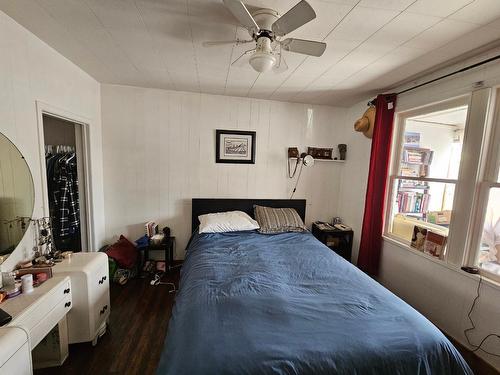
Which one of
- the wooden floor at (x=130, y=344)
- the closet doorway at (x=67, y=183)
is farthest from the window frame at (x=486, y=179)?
the closet doorway at (x=67, y=183)

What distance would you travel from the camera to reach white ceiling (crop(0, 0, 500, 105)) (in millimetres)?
1362

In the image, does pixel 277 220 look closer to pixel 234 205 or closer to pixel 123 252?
pixel 234 205

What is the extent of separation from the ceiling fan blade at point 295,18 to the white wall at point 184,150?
74.1 inches

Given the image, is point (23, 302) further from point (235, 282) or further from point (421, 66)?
point (421, 66)

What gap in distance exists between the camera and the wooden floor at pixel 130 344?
160 centimetres

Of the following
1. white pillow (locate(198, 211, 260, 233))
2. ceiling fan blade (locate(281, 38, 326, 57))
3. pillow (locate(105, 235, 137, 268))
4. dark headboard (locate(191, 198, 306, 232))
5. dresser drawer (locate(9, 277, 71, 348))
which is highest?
ceiling fan blade (locate(281, 38, 326, 57))

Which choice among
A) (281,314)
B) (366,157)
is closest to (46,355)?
(281,314)

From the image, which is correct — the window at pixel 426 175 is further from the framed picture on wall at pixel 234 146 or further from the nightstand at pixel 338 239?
the framed picture on wall at pixel 234 146

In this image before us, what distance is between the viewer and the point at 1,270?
149 cm

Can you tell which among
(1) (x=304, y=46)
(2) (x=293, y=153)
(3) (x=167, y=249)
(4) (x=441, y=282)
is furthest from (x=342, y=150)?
(3) (x=167, y=249)

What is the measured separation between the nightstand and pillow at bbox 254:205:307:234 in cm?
40

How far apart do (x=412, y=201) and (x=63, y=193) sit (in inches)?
148

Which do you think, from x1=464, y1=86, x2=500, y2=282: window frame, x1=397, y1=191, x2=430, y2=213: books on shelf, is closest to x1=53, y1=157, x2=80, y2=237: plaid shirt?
x1=397, y1=191, x2=430, y2=213: books on shelf

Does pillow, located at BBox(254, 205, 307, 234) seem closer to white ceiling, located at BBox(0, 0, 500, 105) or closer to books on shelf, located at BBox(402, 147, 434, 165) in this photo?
books on shelf, located at BBox(402, 147, 434, 165)
